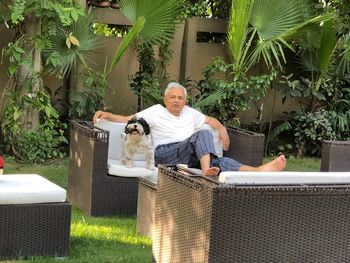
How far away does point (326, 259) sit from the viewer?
3.52m

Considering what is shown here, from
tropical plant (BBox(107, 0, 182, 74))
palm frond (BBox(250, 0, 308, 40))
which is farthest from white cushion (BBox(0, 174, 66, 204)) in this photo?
palm frond (BBox(250, 0, 308, 40))

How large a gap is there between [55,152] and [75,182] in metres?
1.86

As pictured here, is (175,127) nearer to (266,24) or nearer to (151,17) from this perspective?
(151,17)

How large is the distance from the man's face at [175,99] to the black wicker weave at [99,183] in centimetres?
70

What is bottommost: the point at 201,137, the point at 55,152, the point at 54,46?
the point at 55,152

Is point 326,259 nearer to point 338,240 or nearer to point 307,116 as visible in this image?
point 338,240

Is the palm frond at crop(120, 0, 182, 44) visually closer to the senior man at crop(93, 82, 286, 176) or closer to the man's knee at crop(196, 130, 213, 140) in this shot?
the senior man at crop(93, 82, 286, 176)

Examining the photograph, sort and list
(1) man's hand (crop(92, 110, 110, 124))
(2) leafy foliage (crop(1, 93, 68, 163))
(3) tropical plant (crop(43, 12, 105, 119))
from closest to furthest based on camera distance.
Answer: (1) man's hand (crop(92, 110, 110, 124)) < (2) leafy foliage (crop(1, 93, 68, 163)) < (3) tropical plant (crop(43, 12, 105, 119))

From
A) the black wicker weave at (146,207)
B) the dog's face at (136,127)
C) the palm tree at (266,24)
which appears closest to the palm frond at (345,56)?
the palm tree at (266,24)

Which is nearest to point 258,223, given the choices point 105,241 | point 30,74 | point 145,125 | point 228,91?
point 105,241

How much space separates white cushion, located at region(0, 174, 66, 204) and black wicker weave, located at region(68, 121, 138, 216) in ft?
3.71

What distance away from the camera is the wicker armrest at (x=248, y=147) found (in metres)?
5.69

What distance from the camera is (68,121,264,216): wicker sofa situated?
17.4 feet

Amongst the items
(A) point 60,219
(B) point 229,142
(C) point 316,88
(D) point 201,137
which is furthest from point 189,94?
(A) point 60,219
